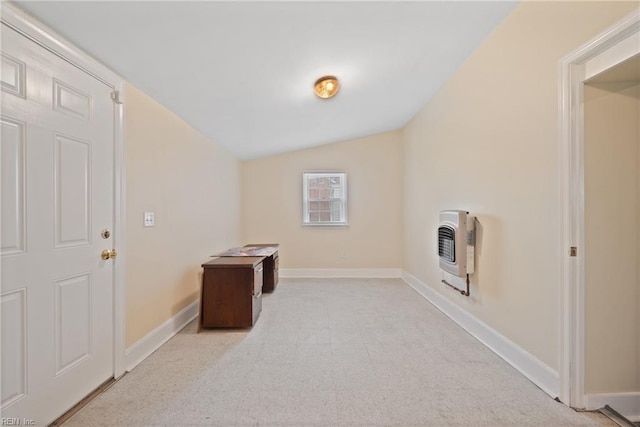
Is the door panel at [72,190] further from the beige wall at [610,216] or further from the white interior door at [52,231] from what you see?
the beige wall at [610,216]

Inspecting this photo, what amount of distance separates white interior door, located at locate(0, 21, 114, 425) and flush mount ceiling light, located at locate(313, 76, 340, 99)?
64.4 inches

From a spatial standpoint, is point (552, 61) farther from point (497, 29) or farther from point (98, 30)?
point (98, 30)

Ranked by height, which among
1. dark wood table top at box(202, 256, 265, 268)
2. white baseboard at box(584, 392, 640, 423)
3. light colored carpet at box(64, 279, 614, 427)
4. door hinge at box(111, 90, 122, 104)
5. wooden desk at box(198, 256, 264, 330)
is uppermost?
door hinge at box(111, 90, 122, 104)

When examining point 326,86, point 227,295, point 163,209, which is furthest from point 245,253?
point 326,86

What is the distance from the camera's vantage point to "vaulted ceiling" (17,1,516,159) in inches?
61.3

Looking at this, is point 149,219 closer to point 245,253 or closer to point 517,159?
point 245,253

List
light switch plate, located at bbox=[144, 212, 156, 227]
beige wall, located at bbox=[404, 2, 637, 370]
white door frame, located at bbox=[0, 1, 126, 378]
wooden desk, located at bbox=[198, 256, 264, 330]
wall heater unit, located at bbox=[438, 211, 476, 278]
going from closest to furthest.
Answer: beige wall, located at bbox=[404, 2, 637, 370], white door frame, located at bbox=[0, 1, 126, 378], light switch plate, located at bbox=[144, 212, 156, 227], wall heater unit, located at bbox=[438, 211, 476, 278], wooden desk, located at bbox=[198, 256, 264, 330]

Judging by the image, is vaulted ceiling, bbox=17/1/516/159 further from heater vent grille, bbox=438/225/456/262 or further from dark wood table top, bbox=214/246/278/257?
heater vent grille, bbox=438/225/456/262

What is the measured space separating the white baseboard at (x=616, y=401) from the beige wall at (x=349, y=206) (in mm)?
3323

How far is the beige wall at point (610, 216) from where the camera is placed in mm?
1577

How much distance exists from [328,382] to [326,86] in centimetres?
246

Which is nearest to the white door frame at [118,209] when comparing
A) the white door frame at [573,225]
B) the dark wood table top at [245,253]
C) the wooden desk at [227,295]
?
the wooden desk at [227,295]

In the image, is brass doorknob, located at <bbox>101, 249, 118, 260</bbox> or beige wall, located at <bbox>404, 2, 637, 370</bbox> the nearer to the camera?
beige wall, located at <bbox>404, 2, 637, 370</bbox>

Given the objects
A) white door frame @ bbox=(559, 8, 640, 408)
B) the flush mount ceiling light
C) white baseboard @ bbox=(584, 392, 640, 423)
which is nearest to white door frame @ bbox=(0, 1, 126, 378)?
the flush mount ceiling light
